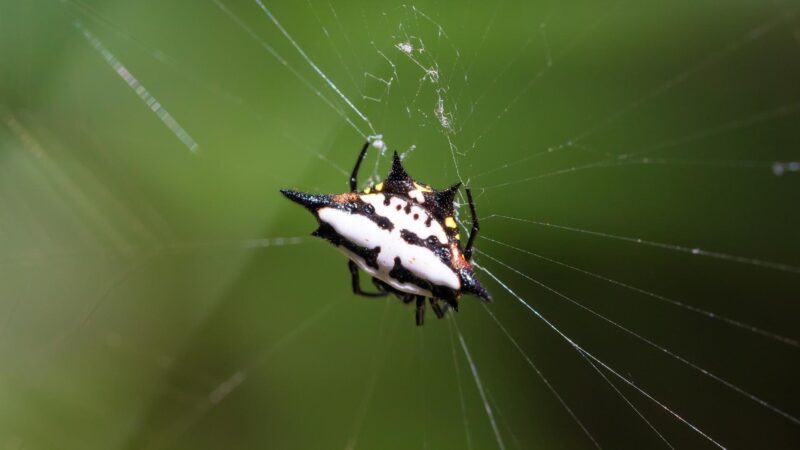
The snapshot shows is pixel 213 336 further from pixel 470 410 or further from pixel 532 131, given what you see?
pixel 532 131

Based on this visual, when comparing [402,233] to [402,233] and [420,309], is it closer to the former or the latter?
[402,233]

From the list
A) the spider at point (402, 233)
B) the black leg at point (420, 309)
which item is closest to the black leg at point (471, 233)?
the spider at point (402, 233)

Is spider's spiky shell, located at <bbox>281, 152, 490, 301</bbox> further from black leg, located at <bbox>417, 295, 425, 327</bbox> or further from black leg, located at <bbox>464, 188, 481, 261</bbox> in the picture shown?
black leg, located at <bbox>417, 295, 425, 327</bbox>

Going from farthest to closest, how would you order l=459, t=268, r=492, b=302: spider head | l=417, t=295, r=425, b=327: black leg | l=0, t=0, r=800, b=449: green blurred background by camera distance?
l=417, t=295, r=425, b=327: black leg, l=0, t=0, r=800, b=449: green blurred background, l=459, t=268, r=492, b=302: spider head

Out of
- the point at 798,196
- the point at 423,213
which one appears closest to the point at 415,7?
the point at 423,213

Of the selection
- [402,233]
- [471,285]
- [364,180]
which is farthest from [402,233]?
[364,180]

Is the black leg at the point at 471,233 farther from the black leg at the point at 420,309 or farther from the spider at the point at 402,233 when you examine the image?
the black leg at the point at 420,309

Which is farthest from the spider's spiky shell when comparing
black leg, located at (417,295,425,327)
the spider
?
black leg, located at (417,295,425,327)
